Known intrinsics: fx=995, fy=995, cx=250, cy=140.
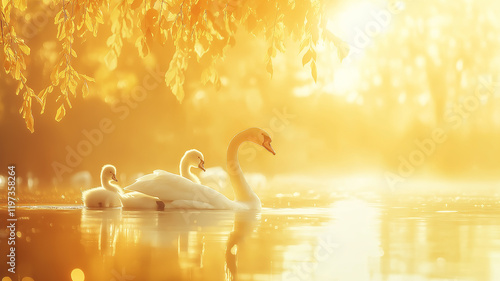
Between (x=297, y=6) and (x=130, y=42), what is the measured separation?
704 inches

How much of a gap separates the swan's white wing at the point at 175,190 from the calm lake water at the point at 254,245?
286mm

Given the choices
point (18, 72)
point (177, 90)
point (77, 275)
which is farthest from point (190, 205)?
point (77, 275)

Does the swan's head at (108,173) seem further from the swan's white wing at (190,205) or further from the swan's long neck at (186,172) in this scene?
the swan's white wing at (190,205)

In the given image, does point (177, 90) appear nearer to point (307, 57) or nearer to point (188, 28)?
point (188, 28)

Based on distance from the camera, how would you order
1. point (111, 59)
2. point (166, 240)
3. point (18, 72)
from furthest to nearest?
point (111, 59), point (18, 72), point (166, 240)

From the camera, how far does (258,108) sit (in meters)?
31.1

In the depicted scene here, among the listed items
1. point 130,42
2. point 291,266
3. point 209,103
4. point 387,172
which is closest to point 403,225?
point 291,266

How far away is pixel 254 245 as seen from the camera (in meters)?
9.59

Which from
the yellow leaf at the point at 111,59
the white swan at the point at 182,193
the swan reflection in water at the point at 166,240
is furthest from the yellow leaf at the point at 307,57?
the white swan at the point at 182,193

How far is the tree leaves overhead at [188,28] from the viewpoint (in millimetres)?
9125

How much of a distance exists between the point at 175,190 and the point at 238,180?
1.19 meters

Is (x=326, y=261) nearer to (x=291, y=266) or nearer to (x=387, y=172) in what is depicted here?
(x=291, y=266)

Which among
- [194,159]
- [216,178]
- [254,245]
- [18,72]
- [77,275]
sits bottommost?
[77,275]

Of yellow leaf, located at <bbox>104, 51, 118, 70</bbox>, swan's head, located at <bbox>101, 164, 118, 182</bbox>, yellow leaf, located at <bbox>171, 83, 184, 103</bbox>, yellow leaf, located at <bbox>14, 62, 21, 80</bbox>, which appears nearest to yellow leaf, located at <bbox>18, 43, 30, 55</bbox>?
yellow leaf, located at <bbox>14, 62, 21, 80</bbox>
